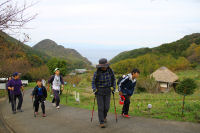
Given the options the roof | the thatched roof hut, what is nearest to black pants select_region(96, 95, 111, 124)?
the thatched roof hut

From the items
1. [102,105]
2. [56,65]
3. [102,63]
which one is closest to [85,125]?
[102,105]

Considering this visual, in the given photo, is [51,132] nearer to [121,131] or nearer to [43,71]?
[121,131]

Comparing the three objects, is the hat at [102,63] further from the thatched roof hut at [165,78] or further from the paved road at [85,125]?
the thatched roof hut at [165,78]

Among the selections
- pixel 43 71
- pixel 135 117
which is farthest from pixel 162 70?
pixel 135 117

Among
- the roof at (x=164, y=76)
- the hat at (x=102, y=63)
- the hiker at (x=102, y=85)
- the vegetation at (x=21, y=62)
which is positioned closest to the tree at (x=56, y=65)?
the vegetation at (x=21, y=62)

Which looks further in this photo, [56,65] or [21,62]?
[21,62]

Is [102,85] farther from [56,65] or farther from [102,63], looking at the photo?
[56,65]

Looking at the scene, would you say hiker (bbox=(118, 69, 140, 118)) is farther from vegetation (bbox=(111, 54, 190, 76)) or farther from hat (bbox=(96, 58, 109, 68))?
vegetation (bbox=(111, 54, 190, 76))

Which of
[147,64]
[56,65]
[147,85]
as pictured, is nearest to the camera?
[56,65]

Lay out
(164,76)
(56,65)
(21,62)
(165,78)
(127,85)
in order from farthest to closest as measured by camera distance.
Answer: (164,76)
(165,78)
(21,62)
(56,65)
(127,85)

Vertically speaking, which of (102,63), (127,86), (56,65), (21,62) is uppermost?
(21,62)

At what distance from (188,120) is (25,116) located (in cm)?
572

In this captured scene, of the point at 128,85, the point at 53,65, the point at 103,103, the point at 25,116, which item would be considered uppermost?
the point at 53,65

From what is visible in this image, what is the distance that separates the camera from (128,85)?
5918mm
